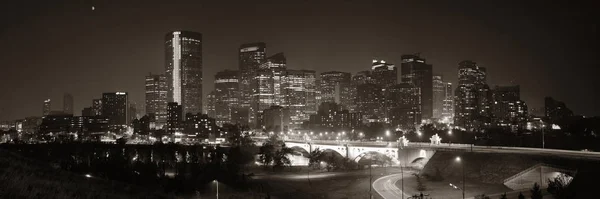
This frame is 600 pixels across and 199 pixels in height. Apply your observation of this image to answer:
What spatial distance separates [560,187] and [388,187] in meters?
21.5

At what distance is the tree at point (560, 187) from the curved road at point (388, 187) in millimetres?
15089

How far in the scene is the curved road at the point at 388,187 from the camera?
5937 cm

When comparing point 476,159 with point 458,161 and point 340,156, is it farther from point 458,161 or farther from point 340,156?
point 340,156

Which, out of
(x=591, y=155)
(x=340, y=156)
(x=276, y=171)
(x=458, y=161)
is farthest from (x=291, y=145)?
(x=591, y=155)

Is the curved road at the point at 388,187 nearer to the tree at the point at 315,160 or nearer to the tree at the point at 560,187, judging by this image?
the tree at the point at 560,187

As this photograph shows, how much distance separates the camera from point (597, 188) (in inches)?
2021

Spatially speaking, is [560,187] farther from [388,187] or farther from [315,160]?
[315,160]

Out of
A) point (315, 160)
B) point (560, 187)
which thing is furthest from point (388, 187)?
point (315, 160)

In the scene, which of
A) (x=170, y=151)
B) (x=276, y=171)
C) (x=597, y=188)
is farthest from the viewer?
(x=170, y=151)

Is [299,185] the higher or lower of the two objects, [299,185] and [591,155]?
the lower

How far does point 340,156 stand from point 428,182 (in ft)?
143

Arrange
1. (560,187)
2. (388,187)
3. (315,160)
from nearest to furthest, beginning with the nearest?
(560,187), (388,187), (315,160)

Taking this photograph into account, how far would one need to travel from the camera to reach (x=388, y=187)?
6562 centimetres

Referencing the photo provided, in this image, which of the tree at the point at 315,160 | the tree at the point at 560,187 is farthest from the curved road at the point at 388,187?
the tree at the point at 315,160
